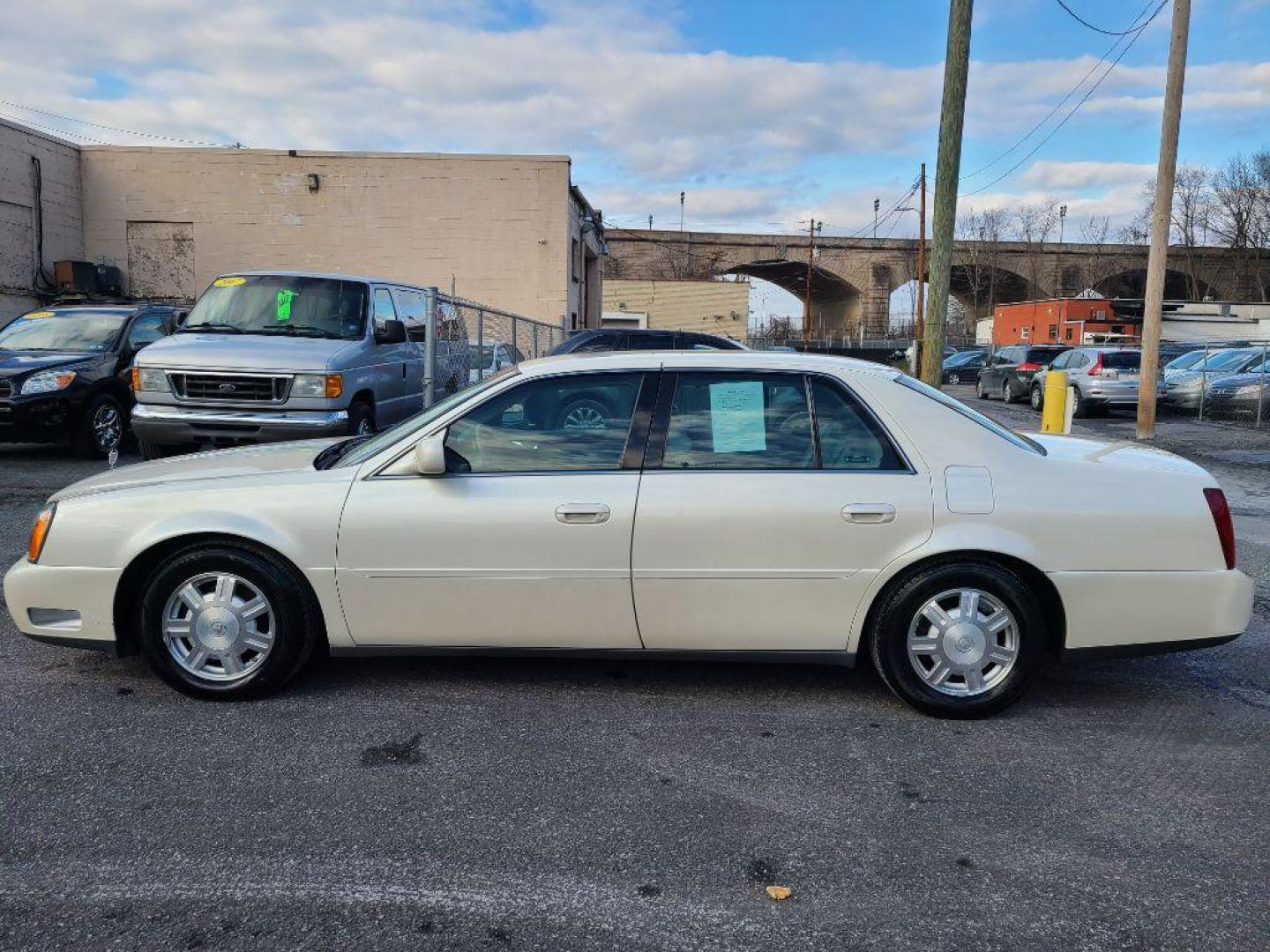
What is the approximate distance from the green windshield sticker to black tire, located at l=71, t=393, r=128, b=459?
2.97 m

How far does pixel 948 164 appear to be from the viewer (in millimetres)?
10680

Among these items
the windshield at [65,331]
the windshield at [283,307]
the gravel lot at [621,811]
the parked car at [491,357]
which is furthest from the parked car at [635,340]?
the gravel lot at [621,811]

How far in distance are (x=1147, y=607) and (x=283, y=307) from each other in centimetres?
799

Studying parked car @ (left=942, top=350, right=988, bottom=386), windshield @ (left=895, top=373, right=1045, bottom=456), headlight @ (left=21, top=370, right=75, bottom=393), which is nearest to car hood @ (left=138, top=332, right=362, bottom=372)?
headlight @ (left=21, top=370, right=75, bottom=393)

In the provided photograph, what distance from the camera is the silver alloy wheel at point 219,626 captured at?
412 centimetres

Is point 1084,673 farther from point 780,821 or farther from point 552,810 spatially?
point 552,810

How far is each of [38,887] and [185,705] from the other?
1366 millimetres

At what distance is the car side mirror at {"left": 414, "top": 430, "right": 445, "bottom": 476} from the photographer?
3996 mm

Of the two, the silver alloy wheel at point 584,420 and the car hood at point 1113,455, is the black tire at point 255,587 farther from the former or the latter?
the car hood at point 1113,455

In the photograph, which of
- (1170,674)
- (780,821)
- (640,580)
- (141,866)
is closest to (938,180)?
(1170,674)

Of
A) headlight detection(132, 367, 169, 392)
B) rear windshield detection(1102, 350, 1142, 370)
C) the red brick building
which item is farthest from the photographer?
the red brick building

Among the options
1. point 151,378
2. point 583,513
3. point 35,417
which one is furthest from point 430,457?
point 35,417

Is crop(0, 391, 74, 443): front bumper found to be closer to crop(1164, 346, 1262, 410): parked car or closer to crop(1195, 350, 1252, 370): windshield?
crop(1164, 346, 1262, 410): parked car

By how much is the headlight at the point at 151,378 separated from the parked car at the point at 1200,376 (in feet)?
61.8
